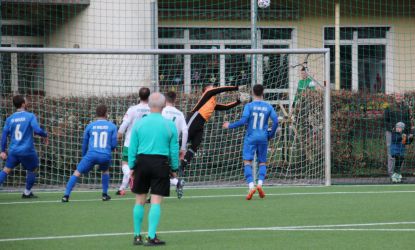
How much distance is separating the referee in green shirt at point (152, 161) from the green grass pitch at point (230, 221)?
1.07 ft

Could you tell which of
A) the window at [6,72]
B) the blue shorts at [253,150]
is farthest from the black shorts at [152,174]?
the window at [6,72]

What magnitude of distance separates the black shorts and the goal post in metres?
8.28

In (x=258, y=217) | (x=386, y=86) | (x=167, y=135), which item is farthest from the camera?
(x=386, y=86)

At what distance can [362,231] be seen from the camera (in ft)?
37.8

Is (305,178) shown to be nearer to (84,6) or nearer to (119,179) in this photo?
(119,179)

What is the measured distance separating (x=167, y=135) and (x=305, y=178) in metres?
9.27

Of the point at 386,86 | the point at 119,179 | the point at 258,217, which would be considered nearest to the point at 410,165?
the point at 386,86

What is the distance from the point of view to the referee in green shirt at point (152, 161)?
10.4m

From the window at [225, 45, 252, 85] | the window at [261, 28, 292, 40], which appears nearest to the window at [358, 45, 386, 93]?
the window at [261, 28, 292, 40]

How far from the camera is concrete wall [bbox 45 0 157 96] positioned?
19438 millimetres

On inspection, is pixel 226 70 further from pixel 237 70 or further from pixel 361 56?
pixel 361 56

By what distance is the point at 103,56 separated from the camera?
19828 mm

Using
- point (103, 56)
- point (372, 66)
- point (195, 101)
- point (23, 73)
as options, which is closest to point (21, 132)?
point (23, 73)

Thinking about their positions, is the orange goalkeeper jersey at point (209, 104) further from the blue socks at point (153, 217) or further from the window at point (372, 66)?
the window at point (372, 66)
